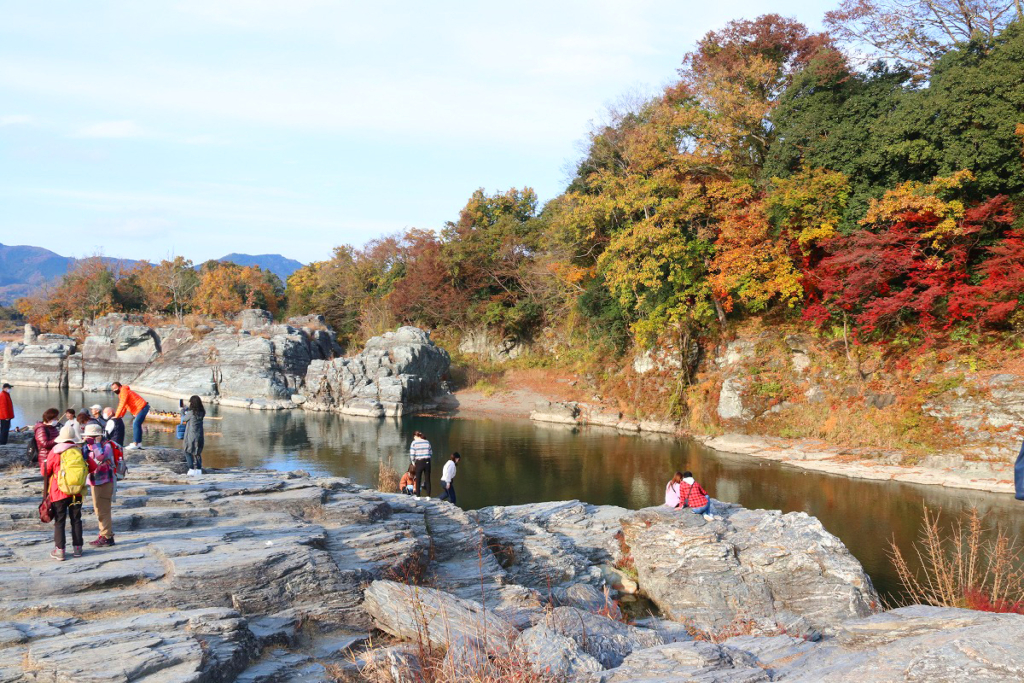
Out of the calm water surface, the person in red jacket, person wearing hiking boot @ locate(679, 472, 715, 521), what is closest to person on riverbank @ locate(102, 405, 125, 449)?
the person in red jacket

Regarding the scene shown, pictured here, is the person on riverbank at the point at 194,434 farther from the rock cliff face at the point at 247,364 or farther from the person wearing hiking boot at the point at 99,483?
the rock cliff face at the point at 247,364

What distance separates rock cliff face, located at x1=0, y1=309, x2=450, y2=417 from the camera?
128ft

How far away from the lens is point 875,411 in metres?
24.3

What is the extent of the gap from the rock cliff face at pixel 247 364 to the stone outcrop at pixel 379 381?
0.06 m

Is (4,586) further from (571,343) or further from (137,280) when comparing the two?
(137,280)

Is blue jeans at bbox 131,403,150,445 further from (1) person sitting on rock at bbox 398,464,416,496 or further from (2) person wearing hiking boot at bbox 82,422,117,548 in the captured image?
(2) person wearing hiking boot at bbox 82,422,117,548

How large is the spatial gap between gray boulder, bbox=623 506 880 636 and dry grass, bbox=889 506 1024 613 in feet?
3.43

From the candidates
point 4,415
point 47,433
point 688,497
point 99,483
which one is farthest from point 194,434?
point 688,497

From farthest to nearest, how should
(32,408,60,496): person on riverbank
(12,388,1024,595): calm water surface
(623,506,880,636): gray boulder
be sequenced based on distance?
(12,388,1024,595): calm water surface
(623,506,880,636): gray boulder
(32,408,60,496): person on riverbank

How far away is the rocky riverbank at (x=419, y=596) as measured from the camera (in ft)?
19.1

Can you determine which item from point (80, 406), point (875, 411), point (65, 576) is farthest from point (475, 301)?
point (65, 576)

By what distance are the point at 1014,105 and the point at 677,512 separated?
18711 millimetres

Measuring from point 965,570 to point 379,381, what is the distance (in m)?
30.5

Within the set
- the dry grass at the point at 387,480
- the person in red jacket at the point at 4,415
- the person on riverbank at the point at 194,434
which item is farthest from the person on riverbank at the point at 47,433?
the dry grass at the point at 387,480
